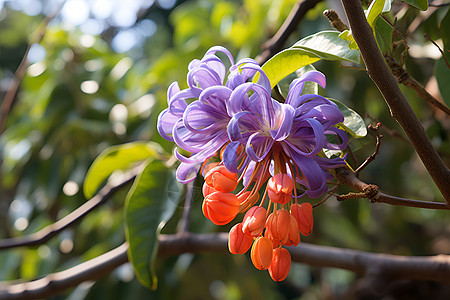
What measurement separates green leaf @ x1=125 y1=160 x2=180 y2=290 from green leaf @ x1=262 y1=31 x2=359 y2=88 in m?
0.40

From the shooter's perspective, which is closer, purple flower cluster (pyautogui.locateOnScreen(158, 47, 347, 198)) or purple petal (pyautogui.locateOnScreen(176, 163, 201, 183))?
purple flower cluster (pyautogui.locateOnScreen(158, 47, 347, 198))

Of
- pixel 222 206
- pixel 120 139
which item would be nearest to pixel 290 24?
pixel 222 206

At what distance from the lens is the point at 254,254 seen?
1.78 feet

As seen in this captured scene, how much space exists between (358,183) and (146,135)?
4.29 feet

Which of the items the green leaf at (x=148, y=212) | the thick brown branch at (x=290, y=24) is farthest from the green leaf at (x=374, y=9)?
the green leaf at (x=148, y=212)

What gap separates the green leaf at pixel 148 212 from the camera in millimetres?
822

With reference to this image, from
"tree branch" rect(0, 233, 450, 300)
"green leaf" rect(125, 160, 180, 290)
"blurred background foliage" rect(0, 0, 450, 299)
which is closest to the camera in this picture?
"green leaf" rect(125, 160, 180, 290)

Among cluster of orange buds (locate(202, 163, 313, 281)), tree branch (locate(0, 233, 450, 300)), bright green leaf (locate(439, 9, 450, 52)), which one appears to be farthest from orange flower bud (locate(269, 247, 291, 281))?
tree branch (locate(0, 233, 450, 300))

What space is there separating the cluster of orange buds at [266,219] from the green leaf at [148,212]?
1.05 feet

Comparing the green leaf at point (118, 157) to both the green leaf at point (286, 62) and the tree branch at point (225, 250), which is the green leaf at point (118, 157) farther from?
the green leaf at point (286, 62)

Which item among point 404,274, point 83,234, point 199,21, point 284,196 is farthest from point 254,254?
point 83,234

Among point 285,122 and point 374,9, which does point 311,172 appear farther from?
point 374,9

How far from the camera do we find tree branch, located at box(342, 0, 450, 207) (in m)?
0.47

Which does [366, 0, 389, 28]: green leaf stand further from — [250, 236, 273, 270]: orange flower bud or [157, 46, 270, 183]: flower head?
[250, 236, 273, 270]: orange flower bud
